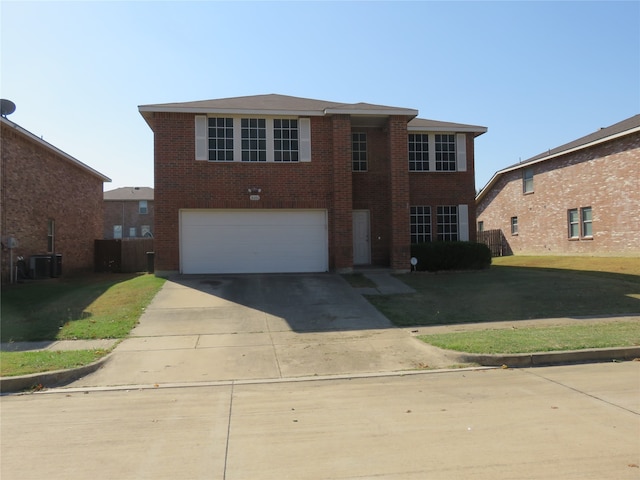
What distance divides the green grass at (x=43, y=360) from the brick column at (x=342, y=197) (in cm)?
982

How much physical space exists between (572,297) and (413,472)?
1105 cm

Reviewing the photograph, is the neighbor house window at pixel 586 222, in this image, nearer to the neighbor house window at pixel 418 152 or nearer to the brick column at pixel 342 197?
the neighbor house window at pixel 418 152

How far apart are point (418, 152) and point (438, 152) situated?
85 cm

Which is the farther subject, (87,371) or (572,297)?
(572,297)

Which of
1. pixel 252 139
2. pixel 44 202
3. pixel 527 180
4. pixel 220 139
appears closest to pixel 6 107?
pixel 44 202

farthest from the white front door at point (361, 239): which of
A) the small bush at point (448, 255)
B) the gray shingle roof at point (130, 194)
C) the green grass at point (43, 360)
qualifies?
the gray shingle roof at point (130, 194)

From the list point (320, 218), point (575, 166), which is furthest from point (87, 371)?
point (575, 166)

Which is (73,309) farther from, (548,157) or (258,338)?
(548,157)

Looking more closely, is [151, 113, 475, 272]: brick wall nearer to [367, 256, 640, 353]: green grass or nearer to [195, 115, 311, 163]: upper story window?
[195, 115, 311, 163]: upper story window

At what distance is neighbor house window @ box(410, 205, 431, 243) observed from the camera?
20406 millimetres

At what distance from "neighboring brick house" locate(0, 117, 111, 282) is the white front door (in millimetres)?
11785

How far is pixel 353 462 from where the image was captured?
440cm

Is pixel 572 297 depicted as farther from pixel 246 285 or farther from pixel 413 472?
pixel 413 472

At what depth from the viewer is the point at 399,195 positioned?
18.0 m
